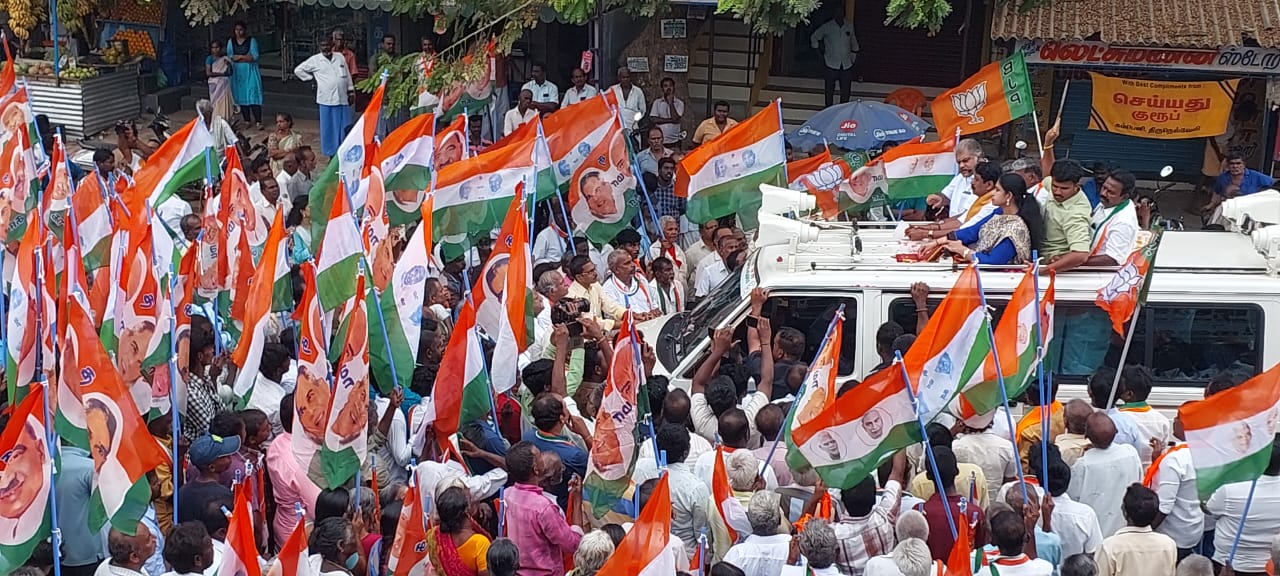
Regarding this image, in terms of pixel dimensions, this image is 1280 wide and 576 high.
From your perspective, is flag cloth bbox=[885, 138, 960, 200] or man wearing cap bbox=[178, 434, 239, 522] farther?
flag cloth bbox=[885, 138, 960, 200]

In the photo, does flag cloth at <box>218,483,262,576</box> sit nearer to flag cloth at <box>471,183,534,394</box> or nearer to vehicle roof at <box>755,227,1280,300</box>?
flag cloth at <box>471,183,534,394</box>

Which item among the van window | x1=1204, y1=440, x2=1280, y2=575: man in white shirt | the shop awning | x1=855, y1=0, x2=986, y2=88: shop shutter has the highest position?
the shop awning

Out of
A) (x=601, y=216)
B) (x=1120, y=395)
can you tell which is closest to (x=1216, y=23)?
(x=601, y=216)

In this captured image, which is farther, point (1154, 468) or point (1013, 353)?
point (1013, 353)

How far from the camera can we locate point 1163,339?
8.34m

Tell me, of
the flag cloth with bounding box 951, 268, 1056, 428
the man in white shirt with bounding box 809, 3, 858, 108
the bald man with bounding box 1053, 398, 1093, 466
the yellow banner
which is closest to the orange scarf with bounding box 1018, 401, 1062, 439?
the bald man with bounding box 1053, 398, 1093, 466

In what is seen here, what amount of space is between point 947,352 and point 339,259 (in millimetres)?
3488

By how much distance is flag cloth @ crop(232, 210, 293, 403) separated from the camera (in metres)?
8.16

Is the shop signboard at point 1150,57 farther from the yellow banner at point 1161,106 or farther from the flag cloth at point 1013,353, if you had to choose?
the flag cloth at point 1013,353

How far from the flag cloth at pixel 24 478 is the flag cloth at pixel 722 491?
282cm

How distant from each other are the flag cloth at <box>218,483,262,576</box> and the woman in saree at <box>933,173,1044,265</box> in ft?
14.5

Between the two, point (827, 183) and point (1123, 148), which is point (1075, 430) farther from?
point (1123, 148)

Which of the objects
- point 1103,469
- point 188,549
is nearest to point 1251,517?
point 1103,469

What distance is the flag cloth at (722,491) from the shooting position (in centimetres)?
668
